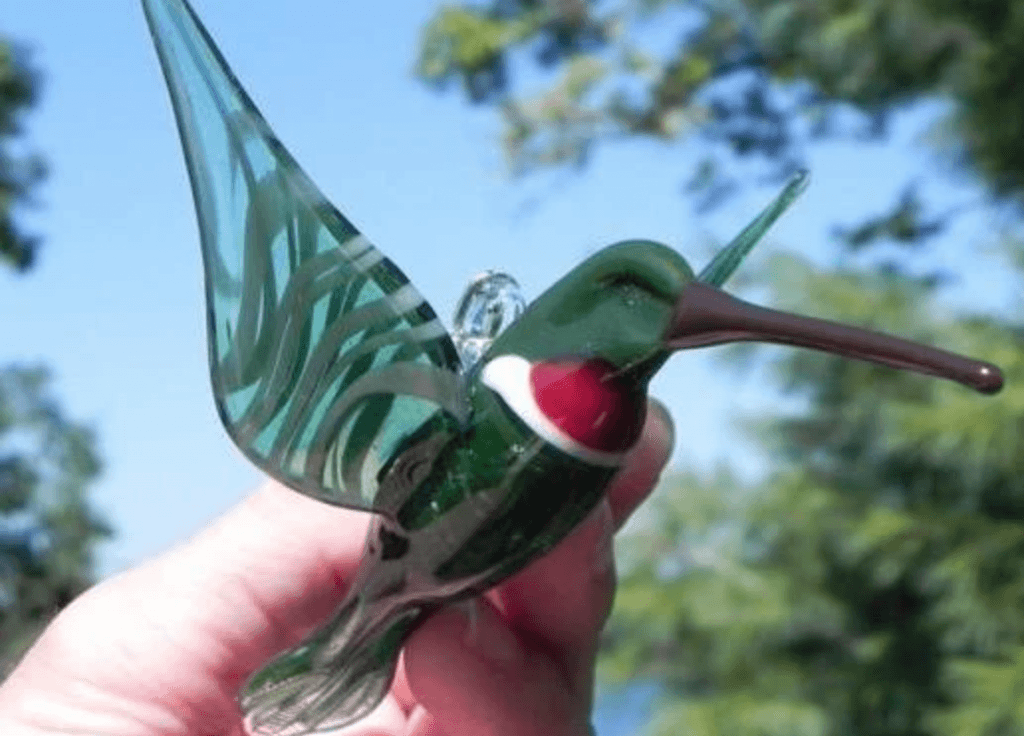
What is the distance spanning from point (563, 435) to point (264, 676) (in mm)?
130

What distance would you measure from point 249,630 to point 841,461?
9.00ft

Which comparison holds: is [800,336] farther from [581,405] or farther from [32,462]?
[32,462]

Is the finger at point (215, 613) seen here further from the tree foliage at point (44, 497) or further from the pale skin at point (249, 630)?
the tree foliage at point (44, 497)

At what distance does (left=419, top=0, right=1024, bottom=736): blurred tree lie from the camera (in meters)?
2.95

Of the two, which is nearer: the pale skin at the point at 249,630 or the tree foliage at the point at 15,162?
the pale skin at the point at 249,630

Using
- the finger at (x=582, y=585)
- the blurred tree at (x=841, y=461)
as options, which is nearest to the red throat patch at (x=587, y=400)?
the finger at (x=582, y=585)

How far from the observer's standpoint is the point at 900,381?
3.15 meters

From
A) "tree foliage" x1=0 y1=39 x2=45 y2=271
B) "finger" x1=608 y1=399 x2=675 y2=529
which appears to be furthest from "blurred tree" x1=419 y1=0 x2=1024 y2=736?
"finger" x1=608 y1=399 x2=675 y2=529

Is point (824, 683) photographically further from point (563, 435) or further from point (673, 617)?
point (563, 435)

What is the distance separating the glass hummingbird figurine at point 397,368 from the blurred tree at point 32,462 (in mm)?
2760

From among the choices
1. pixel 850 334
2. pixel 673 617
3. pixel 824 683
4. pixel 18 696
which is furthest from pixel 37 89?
pixel 850 334

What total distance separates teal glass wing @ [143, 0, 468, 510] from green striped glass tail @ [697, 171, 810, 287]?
0.08 metres

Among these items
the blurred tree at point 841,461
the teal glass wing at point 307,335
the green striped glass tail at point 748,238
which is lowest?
the blurred tree at point 841,461

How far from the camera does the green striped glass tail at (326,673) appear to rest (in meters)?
0.56
